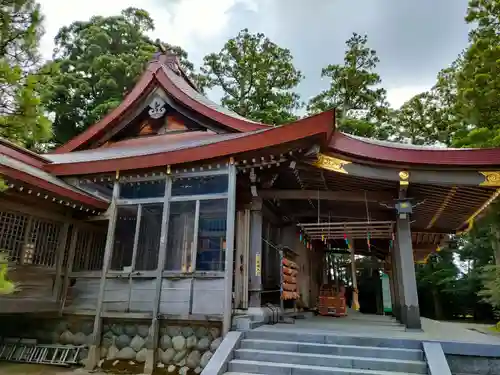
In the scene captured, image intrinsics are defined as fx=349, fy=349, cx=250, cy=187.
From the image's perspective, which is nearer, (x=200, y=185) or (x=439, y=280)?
(x=200, y=185)

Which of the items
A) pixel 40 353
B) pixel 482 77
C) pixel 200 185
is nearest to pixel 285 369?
pixel 200 185

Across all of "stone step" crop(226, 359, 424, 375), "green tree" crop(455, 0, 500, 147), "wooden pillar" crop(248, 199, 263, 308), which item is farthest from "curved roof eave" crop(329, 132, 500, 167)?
"green tree" crop(455, 0, 500, 147)

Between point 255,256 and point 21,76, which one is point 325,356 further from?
point 21,76

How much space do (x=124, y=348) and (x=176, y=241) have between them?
222 cm

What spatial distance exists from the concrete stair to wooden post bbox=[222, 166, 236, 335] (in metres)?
0.47

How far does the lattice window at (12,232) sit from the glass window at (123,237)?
1697 millimetres

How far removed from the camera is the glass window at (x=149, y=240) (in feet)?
24.9

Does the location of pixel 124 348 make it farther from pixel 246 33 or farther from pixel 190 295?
pixel 246 33

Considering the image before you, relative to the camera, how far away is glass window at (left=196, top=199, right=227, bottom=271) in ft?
22.5

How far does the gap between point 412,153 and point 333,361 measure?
12.8 feet

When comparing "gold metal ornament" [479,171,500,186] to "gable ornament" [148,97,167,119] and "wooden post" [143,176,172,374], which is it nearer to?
"wooden post" [143,176,172,374]

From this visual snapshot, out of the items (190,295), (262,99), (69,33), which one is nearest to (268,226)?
(190,295)

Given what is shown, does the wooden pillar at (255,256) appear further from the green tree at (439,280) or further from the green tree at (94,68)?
the green tree at (439,280)

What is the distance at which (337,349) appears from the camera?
203 inches
